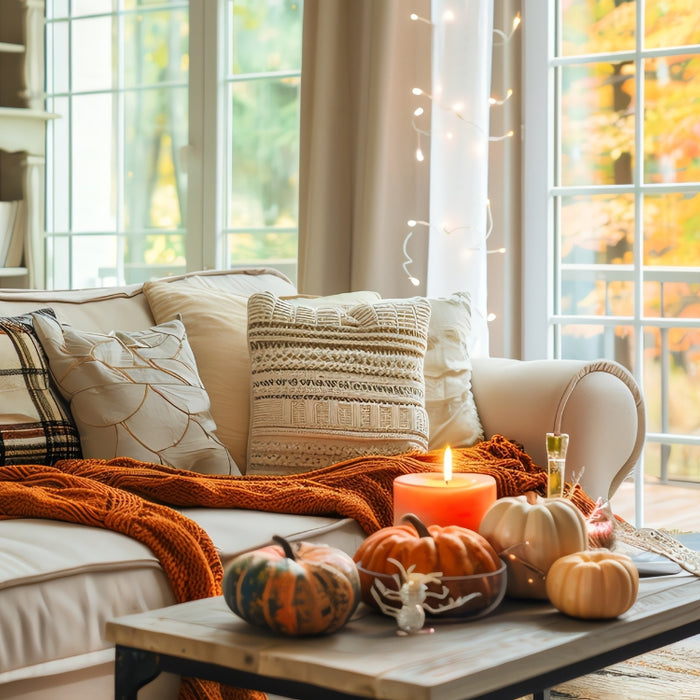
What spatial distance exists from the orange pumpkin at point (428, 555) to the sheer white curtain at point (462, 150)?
2.07 metres

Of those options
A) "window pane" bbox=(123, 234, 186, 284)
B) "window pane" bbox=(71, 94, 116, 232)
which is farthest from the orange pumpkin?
"window pane" bbox=(71, 94, 116, 232)

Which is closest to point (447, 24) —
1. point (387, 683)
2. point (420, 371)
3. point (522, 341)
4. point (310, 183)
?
point (310, 183)

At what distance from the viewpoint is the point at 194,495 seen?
181cm

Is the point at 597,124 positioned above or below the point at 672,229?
above

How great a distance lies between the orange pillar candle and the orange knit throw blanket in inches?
13.6

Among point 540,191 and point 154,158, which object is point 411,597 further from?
point 154,158

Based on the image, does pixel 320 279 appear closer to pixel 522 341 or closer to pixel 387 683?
pixel 522 341

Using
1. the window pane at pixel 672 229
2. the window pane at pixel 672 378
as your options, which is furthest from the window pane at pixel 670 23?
the window pane at pixel 672 378

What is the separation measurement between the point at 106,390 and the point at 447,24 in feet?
5.81

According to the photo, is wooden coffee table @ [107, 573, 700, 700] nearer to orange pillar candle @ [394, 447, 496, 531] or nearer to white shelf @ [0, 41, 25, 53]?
orange pillar candle @ [394, 447, 496, 531]

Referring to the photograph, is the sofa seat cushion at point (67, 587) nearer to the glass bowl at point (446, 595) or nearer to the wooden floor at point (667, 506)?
the glass bowl at point (446, 595)

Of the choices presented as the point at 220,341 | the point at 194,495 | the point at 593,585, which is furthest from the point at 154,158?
the point at 593,585

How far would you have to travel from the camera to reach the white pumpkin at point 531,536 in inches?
47.8

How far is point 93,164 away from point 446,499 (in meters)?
3.53
